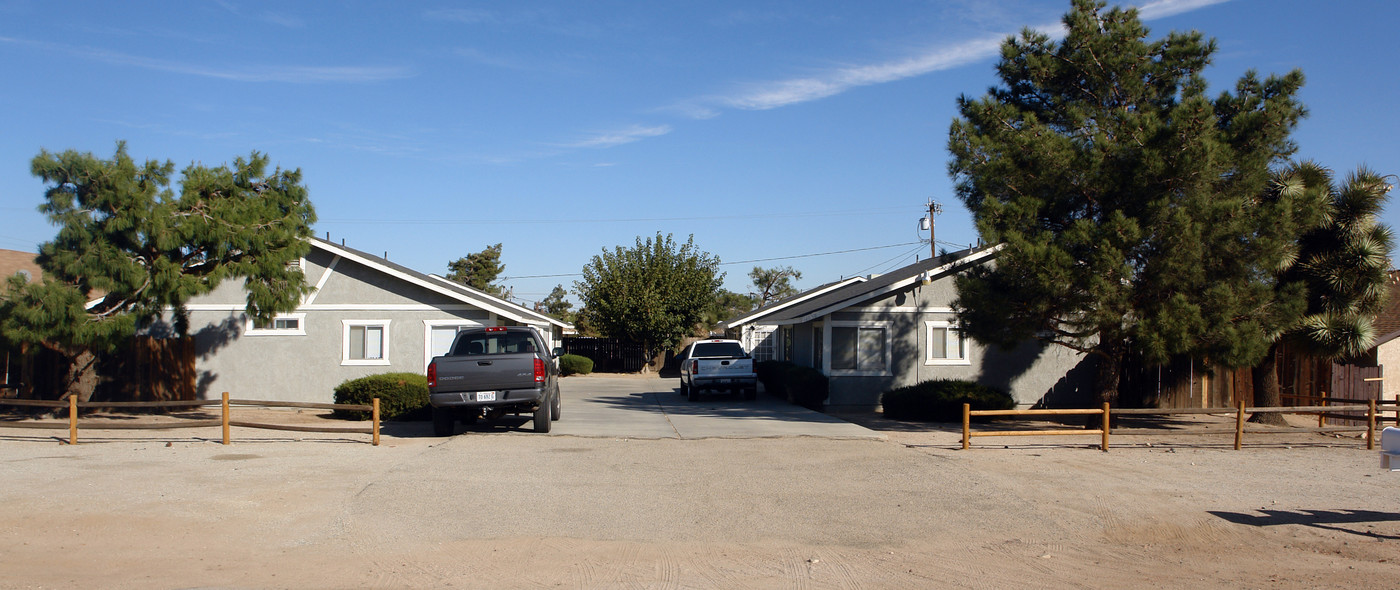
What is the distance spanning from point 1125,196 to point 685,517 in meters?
11.2

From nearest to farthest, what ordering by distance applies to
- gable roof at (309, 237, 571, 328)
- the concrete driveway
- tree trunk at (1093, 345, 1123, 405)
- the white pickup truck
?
the concrete driveway < tree trunk at (1093, 345, 1123, 405) < gable roof at (309, 237, 571, 328) < the white pickup truck

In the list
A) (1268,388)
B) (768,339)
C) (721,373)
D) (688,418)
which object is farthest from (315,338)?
(1268,388)

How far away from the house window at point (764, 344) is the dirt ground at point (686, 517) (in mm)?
22431

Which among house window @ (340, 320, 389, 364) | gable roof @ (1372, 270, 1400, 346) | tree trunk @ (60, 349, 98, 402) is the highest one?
gable roof @ (1372, 270, 1400, 346)

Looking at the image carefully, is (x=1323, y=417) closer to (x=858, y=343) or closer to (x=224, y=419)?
(x=858, y=343)

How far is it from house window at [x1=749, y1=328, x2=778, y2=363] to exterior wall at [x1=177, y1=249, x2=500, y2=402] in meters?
16.5

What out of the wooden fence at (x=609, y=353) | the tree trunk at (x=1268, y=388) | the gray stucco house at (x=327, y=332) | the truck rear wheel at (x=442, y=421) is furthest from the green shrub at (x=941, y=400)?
the wooden fence at (x=609, y=353)

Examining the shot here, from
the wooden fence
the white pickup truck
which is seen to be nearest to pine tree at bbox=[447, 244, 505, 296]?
the wooden fence

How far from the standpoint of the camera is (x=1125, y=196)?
1644cm

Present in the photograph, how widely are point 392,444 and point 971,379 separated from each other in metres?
14.0

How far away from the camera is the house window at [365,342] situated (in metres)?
21.6

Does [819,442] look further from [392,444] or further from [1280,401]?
[1280,401]

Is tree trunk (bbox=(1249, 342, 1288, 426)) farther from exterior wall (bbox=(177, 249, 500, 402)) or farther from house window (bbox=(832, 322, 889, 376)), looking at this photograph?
exterior wall (bbox=(177, 249, 500, 402))

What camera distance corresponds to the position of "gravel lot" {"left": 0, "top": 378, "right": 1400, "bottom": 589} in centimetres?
722
